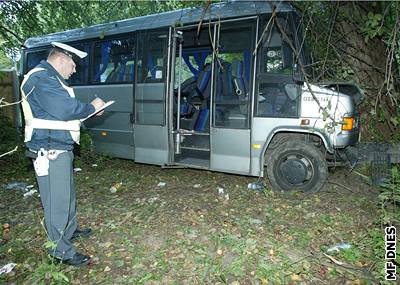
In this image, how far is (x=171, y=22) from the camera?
6.52 m

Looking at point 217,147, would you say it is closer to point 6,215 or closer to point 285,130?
point 285,130

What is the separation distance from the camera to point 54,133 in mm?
3531

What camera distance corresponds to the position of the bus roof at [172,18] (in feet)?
18.3

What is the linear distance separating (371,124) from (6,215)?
241 inches

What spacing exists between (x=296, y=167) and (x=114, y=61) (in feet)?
14.8

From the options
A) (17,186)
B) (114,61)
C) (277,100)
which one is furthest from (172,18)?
(17,186)

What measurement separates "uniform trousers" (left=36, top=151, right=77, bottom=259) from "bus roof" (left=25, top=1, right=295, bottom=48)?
2.94 meters

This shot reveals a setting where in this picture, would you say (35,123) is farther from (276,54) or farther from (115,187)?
(276,54)

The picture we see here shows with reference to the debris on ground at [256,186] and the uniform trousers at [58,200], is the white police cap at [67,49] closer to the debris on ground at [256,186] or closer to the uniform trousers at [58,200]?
the uniform trousers at [58,200]

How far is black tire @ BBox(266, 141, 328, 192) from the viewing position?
17.9 feet

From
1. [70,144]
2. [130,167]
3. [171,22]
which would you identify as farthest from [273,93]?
[130,167]

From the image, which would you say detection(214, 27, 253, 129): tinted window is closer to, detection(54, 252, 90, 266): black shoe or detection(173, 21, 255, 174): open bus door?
detection(173, 21, 255, 174): open bus door

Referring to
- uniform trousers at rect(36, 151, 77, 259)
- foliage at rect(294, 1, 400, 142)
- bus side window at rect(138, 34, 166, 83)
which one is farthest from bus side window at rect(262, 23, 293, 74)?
uniform trousers at rect(36, 151, 77, 259)

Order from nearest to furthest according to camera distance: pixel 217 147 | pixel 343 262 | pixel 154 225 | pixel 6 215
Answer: pixel 343 262
pixel 154 225
pixel 6 215
pixel 217 147
